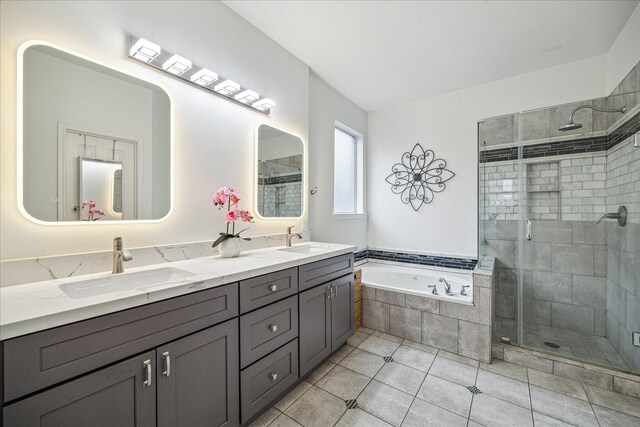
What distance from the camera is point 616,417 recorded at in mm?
1530

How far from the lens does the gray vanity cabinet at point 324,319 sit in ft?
5.82

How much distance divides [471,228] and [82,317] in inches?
136

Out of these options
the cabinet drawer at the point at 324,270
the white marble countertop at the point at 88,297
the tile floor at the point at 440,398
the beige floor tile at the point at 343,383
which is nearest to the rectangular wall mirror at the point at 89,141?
the white marble countertop at the point at 88,297

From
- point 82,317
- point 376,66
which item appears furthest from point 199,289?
point 376,66

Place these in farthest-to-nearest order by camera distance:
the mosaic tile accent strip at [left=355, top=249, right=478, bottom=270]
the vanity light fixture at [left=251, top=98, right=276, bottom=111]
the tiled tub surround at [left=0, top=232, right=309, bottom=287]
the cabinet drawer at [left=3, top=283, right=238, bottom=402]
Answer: the mosaic tile accent strip at [left=355, top=249, right=478, bottom=270] → the vanity light fixture at [left=251, top=98, right=276, bottom=111] → the tiled tub surround at [left=0, top=232, right=309, bottom=287] → the cabinet drawer at [left=3, top=283, right=238, bottom=402]

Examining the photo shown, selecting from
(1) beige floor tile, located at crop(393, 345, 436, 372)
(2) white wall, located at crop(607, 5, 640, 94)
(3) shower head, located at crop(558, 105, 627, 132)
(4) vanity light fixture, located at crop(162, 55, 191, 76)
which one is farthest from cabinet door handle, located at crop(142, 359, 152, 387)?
(2) white wall, located at crop(607, 5, 640, 94)

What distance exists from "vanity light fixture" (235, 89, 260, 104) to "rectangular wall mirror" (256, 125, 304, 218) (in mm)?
221

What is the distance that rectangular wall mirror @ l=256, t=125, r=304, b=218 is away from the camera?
7.27ft

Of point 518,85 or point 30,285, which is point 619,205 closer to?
point 518,85

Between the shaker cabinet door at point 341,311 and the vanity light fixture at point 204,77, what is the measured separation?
5.60 feet

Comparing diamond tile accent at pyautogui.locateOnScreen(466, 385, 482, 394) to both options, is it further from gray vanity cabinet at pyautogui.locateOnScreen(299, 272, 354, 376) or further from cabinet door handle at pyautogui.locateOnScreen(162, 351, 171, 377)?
cabinet door handle at pyautogui.locateOnScreen(162, 351, 171, 377)

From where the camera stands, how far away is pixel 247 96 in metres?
2.03

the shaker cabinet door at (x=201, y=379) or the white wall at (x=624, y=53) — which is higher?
the white wall at (x=624, y=53)

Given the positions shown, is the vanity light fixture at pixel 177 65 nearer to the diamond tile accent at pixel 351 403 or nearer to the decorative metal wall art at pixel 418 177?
the diamond tile accent at pixel 351 403
